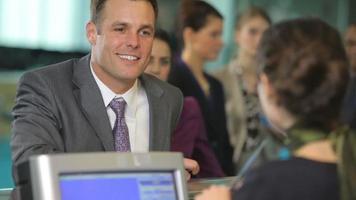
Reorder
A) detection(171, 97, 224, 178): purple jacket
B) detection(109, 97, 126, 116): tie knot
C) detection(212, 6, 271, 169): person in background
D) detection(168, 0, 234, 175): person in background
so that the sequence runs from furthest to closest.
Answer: detection(212, 6, 271, 169): person in background < detection(168, 0, 234, 175): person in background < detection(171, 97, 224, 178): purple jacket < detection(109, 97, 126, 116): tie knot

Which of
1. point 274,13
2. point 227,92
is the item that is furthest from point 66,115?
point 274,13

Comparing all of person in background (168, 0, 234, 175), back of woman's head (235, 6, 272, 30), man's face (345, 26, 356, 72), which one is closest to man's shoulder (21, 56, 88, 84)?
person in background (168, 0, 234, 175)

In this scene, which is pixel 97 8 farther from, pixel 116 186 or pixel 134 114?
pixel 116 186

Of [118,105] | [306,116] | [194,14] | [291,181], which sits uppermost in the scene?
[194,14]

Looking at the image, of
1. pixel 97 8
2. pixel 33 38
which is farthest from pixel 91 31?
pixel 33 38

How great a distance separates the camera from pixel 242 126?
4973 millimetres

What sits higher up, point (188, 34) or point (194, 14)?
point (194, 14)

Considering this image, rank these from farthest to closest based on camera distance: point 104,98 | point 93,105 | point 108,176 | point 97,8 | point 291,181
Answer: point 97,8 → point 104,98 → point 93,105 → point 108,176 → point 291,181

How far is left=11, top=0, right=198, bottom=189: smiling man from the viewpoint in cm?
225

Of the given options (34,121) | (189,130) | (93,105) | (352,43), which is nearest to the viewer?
(34,121)

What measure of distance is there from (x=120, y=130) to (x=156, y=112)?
14 cm

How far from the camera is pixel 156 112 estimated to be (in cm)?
245

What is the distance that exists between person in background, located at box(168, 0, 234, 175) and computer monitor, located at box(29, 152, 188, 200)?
8.27 feet

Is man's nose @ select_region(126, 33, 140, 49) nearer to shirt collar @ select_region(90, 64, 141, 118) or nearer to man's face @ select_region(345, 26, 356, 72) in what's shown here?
shirt collar @ select_region(90, 64, 141, 118)
